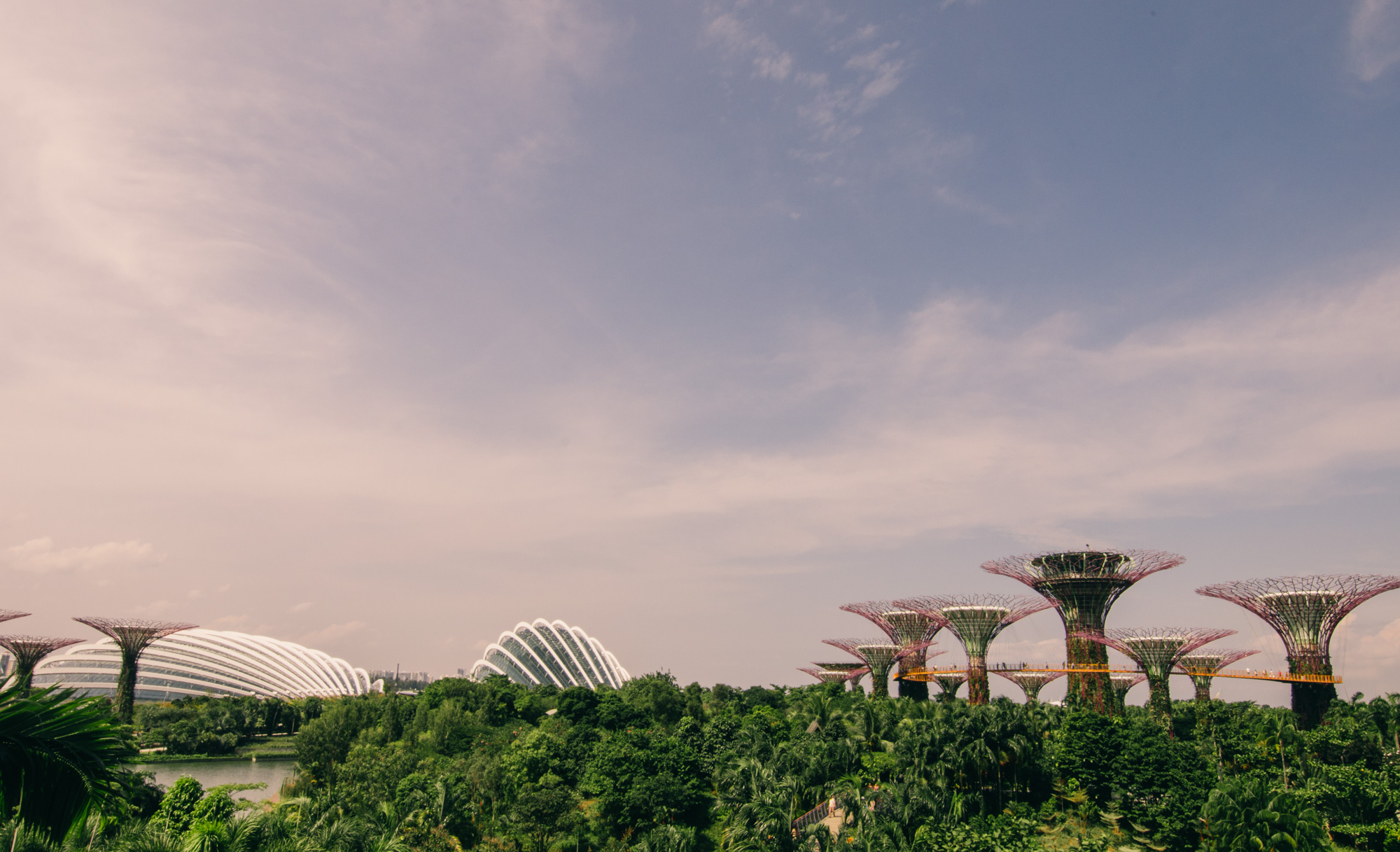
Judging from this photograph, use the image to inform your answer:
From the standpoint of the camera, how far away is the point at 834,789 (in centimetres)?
4706

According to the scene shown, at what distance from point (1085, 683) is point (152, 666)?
468 feet

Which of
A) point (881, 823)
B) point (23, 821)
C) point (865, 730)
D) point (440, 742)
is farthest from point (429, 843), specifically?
point (23, 821)

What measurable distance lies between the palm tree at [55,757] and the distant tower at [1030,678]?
10107 centimetres

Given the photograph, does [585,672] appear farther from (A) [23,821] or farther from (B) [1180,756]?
(A) [23,821]

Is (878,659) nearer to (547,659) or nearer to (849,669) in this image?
(849,669)

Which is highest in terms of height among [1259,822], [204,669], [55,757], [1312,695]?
[55,757]

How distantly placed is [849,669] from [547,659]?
5609cm

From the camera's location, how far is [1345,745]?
51688 millimetres

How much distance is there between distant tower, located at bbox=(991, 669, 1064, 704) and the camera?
317ft

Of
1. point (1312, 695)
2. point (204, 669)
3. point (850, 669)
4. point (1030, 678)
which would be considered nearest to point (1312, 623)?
point (1312, 695)

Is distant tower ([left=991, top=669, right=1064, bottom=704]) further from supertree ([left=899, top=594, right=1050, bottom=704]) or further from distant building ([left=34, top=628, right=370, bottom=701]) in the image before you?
distant building ([left=34, top=628, right=370, bottom=701])

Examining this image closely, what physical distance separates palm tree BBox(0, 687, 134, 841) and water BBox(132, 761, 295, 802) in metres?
67.9

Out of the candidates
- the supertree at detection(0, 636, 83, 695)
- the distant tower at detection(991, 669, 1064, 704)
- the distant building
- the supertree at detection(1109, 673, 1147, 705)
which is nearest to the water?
the supertree at detection(0, 636, 83, 695)

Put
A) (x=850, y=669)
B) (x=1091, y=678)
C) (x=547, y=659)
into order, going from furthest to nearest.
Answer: (x=547, y=659) → (x=850, y=669) → (x=1091, y=678)
